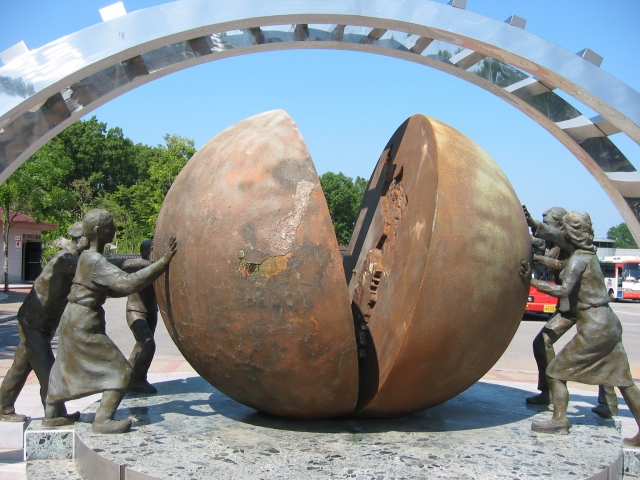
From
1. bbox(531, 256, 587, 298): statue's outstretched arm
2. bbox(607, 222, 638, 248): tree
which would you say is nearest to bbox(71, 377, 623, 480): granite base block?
bbox(531, 256, 587, 298): statue's outstretched arm

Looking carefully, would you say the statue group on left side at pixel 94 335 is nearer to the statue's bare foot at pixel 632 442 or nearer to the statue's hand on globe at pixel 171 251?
the statue's hand on globe at pixel 171 251

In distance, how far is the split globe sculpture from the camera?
171 inches

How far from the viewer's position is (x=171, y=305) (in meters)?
4.89

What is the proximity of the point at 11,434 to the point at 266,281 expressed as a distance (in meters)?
3.18

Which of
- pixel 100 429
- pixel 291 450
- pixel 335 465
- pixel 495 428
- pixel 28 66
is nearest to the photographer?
pixel 335 465

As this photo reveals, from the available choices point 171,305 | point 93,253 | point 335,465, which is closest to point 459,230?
point 335,465

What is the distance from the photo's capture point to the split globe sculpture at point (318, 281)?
14.3ft

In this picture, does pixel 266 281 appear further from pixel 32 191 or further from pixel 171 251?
pixel 32 191

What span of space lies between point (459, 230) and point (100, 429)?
3009 millimetres

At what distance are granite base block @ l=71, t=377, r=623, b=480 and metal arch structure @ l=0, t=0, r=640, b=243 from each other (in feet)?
10.3

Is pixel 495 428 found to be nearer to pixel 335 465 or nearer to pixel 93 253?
pixel 335 465

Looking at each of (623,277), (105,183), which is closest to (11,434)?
(623,277)

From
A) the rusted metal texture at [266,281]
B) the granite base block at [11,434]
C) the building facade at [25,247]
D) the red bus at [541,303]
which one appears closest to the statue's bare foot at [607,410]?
the rusted metal texture at [266,281]

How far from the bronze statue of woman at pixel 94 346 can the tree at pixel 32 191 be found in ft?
59.4
